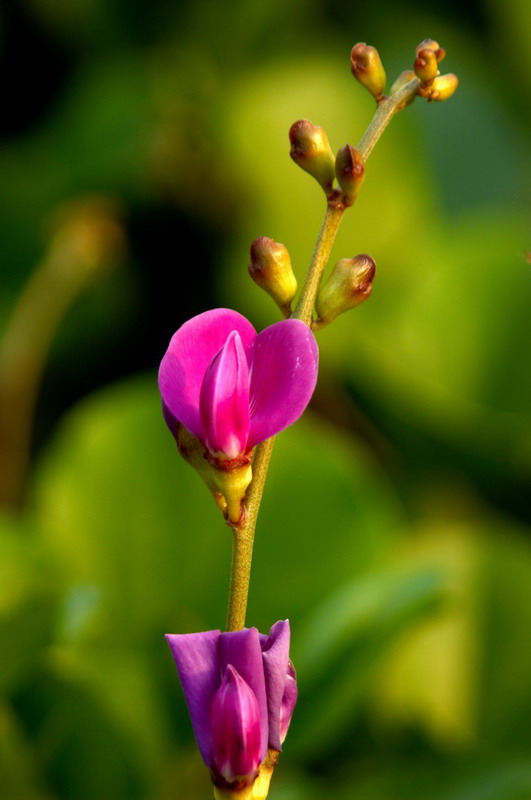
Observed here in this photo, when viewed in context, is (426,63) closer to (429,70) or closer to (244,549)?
(429,70)

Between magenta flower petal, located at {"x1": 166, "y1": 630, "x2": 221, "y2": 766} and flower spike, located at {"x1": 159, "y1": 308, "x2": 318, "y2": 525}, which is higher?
flower spike, located at {"x1": 159, "y1": 308, "x2": 318, "y2": 525}

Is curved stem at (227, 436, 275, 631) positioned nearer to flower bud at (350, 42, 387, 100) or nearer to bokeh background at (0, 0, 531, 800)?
flower bud at (350, 42, 387, 100)

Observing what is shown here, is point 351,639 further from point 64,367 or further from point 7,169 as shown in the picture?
point 7,169

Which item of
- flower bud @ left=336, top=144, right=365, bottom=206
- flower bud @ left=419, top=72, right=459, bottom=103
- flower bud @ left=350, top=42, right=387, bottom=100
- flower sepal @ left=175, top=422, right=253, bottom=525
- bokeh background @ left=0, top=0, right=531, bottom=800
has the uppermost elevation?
flower bud @ left=419, top=72, right=459, bottom=103

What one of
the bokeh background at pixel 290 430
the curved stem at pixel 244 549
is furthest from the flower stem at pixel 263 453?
the bokeh background at pixel 290 430

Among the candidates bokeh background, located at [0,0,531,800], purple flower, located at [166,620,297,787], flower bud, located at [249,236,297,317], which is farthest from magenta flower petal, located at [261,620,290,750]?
bokeh background, located at [0,0,531,800]

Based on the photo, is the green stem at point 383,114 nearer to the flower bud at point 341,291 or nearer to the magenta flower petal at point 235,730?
the flower bud at point 341,291
